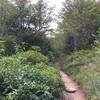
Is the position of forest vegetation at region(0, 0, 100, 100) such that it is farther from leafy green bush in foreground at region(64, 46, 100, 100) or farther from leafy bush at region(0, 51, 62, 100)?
leafy bush at region(0, 51, 62, 100)

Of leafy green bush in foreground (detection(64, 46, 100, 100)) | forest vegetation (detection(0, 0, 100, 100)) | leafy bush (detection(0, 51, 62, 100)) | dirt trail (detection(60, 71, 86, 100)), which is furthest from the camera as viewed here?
forest vegetation (detection(0, 0, 100, 100))

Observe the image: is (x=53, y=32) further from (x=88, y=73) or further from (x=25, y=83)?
(x=25, y=83)

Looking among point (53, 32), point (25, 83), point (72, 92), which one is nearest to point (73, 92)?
point (72, 92)

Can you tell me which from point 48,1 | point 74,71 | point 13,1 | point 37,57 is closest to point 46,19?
point 48,1

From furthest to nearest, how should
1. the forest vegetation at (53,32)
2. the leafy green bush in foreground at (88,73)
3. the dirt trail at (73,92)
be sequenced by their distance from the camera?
the forest vegetation at (53,32)
the dirt trail at (73,92)
the leafy green bush in foreground at (88,73)

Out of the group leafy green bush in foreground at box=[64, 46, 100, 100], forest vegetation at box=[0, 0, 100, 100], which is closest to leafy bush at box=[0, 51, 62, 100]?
leafy green bush in foreground at box=[64, 46, 100, 100]

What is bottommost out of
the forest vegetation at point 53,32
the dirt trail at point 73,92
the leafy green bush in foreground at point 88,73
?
the dirt trail at point 73,92

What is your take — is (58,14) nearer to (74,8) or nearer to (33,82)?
(74,8)

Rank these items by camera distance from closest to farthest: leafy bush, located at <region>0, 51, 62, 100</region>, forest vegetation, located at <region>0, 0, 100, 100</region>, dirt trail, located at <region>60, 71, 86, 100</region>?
leafy bush, located at <region>0, 51, 62, 100</region> < dirt trail, located at <region>60, 71, 86, 100</region> < forest vegetation, located at <region>0, 0, 100, 100</region>

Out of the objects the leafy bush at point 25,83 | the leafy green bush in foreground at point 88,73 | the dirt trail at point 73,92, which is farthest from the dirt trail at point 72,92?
the leafy bush at point 25,83

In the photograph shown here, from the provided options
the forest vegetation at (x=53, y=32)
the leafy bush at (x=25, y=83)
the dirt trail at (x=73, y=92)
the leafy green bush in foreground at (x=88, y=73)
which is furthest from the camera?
the forest vegetation at (x=53, y=32)

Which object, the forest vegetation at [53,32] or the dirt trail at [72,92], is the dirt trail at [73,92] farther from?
the forest vegetation at [53,32]

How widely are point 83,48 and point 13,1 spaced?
7910 millimetres

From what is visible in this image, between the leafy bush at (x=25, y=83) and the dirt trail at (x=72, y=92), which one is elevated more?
the leafy bush at (x=25, y=83)
